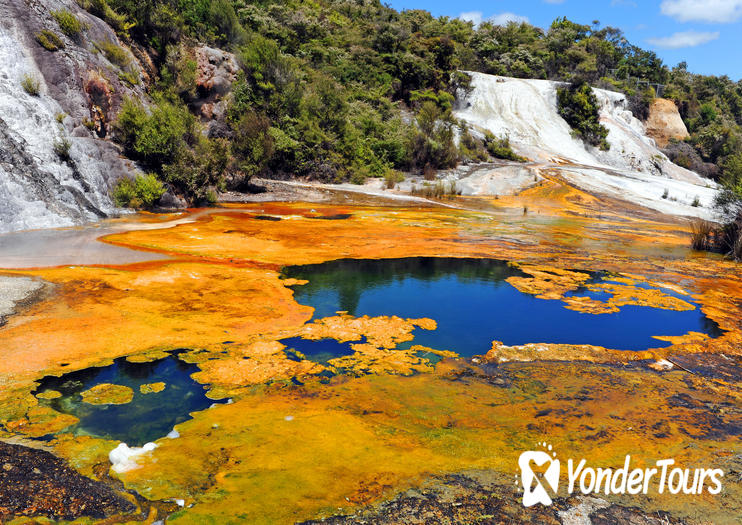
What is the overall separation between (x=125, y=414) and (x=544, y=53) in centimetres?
5712

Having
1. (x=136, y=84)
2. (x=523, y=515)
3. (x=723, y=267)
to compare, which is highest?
(x=136, y=84)

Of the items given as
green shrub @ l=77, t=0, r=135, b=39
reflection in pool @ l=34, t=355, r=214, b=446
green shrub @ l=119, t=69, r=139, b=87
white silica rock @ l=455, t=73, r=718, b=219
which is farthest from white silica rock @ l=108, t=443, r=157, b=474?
white silica rock @ l=455, t=73, r=718, b=219

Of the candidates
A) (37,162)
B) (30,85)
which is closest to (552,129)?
(30,85)

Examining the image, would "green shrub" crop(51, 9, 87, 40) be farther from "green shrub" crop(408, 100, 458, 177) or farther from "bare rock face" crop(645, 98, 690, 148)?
"bare rock face" crop(645, 98, 690, 148)

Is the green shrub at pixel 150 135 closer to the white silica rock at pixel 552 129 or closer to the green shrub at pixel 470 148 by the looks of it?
the green shrub at pixel 470 148

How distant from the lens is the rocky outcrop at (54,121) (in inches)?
526

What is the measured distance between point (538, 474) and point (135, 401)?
4381 mm

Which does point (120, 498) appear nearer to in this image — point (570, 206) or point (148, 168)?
point (148, 168)

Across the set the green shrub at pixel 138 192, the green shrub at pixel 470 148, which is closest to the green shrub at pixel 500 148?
→ the green shrub at pixel 470 148

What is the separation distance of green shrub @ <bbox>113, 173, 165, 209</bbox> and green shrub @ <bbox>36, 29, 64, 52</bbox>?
20.9 feet

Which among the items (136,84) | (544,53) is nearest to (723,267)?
(136,84)

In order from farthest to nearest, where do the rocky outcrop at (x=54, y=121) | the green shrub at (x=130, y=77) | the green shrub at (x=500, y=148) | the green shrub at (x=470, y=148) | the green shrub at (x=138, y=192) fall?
the green shrub at (x=500, y=148) < the green shrub at (x=470, y=148) < the green shrub at (x=130, y=77) < the green shrub at (x=138, y=192) < the rocky outcrop at (x=54, y=121)

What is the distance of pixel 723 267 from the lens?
1287cm

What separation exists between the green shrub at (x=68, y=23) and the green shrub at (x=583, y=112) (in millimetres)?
36999
